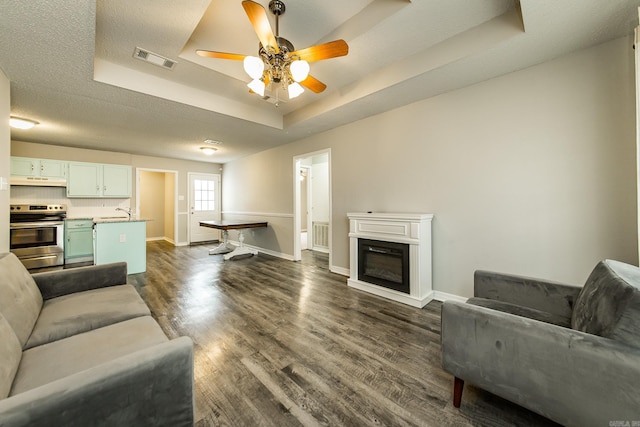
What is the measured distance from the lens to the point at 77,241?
5012 mm

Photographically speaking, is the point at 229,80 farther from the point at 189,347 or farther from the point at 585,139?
the point at 585,139

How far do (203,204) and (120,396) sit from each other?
7.34 meters

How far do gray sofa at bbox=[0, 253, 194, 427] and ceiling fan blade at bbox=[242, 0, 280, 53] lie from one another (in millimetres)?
1962

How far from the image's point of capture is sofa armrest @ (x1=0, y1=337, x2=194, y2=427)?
715 mm

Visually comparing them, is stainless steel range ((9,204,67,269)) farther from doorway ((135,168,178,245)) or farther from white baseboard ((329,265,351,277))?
white baseboard ((329,265,351,277))

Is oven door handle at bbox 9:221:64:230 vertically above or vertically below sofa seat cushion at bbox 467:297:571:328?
above

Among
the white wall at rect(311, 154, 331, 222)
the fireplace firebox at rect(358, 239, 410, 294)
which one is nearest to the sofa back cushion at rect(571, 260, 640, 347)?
the fireplace firebox at rect(358, 239, 410, 294)

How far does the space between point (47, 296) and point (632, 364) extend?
11.4 ft

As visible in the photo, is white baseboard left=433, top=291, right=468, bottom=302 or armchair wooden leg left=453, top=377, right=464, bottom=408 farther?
white baseboard left=433, top=291, right=468, bottom=302

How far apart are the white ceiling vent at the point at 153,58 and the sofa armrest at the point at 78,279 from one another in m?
2.12

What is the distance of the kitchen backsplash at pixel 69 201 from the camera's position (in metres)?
4.76

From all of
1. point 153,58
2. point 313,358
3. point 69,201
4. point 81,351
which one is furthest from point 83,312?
point 69,201

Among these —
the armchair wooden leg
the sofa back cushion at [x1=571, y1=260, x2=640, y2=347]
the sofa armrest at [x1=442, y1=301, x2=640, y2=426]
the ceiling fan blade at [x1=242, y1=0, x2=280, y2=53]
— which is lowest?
the armchair wooden leg

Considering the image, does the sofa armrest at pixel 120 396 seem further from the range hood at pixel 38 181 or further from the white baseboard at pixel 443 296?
the range hood at pixel 38 181
